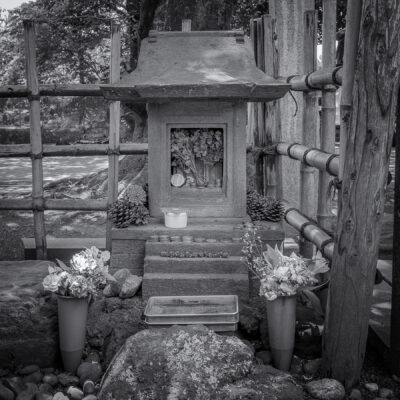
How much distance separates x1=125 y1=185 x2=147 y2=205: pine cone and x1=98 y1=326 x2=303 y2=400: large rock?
2.01m

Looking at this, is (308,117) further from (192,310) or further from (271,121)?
(192,310)

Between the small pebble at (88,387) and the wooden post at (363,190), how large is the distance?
1.52 metres

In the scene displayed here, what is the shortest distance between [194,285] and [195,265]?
179 mm

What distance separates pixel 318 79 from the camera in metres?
5.08

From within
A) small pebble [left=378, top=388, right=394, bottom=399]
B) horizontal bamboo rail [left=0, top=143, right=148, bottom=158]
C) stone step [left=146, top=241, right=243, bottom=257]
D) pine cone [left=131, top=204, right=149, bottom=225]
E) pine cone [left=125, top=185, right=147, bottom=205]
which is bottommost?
small pebble [left=378, top=388, right=394, bottom=399]

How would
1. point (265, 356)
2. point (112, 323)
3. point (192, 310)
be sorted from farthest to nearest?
point (112, 323)
point (192, 310)
point (265, 356)

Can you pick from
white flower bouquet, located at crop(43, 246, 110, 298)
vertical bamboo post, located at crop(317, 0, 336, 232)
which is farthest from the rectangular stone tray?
vertical bamboo post, located at crop(317, 0, 336, 232)

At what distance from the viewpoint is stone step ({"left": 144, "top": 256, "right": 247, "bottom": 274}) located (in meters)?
4.82

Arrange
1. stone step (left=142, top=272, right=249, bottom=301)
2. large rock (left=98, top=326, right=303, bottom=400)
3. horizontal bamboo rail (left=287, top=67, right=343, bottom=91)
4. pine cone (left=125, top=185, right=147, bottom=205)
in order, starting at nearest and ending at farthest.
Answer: large rock (left=98, top=326, right=303, bottom=400), horizontal bamboo rail (left=287, top=67, right=343, bottom=91), stone step (left=142, top=272, right=249, bottom=301), pine cone (left=125, top=185, right=147, bottom=205)

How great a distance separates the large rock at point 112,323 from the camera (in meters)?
4.15

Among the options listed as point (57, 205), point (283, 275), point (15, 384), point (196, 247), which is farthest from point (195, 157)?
point (15, 384)

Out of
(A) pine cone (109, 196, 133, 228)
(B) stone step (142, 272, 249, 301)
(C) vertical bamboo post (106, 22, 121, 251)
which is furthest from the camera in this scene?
(C) vertical bamboo post (106, 22, 121, 251)

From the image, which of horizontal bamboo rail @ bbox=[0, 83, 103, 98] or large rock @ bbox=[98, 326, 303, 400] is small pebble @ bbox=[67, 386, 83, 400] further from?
horizontal bamboo rail @ bbox=[0, 83, 103, 98]

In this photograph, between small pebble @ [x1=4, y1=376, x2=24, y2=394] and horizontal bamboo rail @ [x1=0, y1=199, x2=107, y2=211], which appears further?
horizontal bamboo rail @ [x1=0, y1=199, x2=107, y2=211]
